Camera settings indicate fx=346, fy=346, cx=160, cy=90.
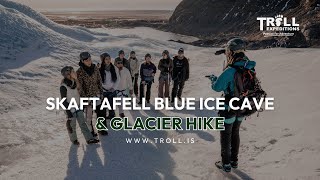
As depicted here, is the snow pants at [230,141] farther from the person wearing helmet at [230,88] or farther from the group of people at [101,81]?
the group of people at [101,81]

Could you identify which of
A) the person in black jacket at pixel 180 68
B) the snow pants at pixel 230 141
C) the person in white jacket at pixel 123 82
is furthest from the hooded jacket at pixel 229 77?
the person in black jacket at pixel 180 68

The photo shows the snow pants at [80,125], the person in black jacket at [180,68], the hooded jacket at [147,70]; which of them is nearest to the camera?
the snow pants at [80,125]

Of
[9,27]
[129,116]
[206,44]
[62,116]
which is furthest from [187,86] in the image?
[206,44]

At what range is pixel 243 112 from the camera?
242 inches

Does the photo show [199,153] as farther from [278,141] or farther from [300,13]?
[300,13]

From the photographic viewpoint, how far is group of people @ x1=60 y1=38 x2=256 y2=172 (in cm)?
587

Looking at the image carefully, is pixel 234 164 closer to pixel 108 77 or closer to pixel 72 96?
pixel 72 96

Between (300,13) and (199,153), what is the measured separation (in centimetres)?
5096

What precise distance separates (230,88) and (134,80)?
7962mm

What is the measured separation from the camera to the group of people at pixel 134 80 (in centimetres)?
587

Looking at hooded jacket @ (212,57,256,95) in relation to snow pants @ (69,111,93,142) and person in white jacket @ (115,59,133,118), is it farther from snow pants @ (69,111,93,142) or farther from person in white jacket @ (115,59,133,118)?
person in white jacket @ (115,59,133,118)

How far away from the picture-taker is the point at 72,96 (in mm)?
7746

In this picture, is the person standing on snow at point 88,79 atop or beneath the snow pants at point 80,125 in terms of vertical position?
atop

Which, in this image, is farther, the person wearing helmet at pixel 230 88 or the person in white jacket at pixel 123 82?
the person in white jacket at pixel 123 82
